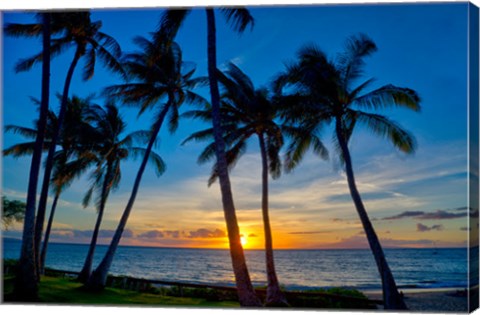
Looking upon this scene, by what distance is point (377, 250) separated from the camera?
313 inches

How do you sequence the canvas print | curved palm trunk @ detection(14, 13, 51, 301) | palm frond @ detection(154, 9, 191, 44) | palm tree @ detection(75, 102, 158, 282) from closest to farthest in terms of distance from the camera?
1. the canvas print
2. curved palm trunk @ detection(14, 13, 51, 301)
3. palm frond @ detection(154, 9, 191, 44)
4. palm tree @ detection(75, 102, 158, 282)

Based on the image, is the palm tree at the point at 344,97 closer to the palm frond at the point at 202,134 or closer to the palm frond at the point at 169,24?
the palm frond at the point at 169,24

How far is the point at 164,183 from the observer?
13.4 m

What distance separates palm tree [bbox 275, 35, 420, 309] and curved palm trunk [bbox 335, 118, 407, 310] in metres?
0.02

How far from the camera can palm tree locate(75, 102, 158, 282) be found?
12617 millimetres

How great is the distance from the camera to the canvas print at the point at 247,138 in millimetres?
7371

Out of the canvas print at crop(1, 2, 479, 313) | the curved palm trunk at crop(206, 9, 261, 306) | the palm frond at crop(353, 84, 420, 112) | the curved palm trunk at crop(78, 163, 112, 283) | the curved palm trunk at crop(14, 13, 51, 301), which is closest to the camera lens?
the curved palm trunk at crop(206, 9, 261, 306)

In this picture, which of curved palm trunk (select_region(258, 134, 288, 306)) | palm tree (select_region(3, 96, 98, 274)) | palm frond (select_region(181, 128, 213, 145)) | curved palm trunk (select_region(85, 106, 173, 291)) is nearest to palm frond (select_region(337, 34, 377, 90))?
curved palm trunk (select_region(258, 134, 288, 306))

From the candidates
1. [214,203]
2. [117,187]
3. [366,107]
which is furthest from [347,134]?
[117,187]

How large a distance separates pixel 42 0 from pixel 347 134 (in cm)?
611

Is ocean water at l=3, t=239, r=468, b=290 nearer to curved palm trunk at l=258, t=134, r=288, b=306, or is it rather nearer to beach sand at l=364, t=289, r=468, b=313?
beach sand at l=364, t=289, r=468, b=313

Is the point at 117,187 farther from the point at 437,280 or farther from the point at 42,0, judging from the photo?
the point at 437,280

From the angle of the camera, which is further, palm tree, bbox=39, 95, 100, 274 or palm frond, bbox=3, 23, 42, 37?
palm tree, bbox=39, 95, 100, 274

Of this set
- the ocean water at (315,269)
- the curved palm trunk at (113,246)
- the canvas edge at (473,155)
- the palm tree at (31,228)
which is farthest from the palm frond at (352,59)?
the ocean water at (315,269)
